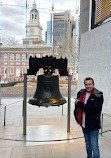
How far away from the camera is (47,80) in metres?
2.90

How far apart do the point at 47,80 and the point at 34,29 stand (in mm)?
5832

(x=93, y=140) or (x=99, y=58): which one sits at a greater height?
(x=99, y=58)

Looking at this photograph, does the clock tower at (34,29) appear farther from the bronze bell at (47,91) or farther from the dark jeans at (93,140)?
the dark jeans at (93,140)

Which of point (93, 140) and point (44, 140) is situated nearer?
point (93, 140)

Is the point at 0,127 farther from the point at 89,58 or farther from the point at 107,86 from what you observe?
the point at 89,58

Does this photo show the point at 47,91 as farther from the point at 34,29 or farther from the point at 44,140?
the point at 34,29

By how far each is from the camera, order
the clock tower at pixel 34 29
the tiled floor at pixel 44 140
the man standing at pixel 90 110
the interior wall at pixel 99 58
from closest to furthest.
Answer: the man standing at pixel 90 110 → the tiled floor at pixel 44 140 → the interior wall at pixel 99 58 → the clock tower at pixel 34 29

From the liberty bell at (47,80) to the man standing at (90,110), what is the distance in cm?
69

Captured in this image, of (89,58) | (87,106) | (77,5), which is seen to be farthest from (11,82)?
(87,106)

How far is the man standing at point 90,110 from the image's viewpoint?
6.75 feet

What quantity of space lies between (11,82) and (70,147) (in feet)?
19.4

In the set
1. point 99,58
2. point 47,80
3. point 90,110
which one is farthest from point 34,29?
point 90,110

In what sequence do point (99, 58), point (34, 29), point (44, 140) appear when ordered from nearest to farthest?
point (44, 140) → point (99, 58) → point (34, 29)

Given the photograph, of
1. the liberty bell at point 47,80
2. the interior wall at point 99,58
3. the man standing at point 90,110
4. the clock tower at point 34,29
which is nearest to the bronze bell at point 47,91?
the liberty bell at point 47,80
